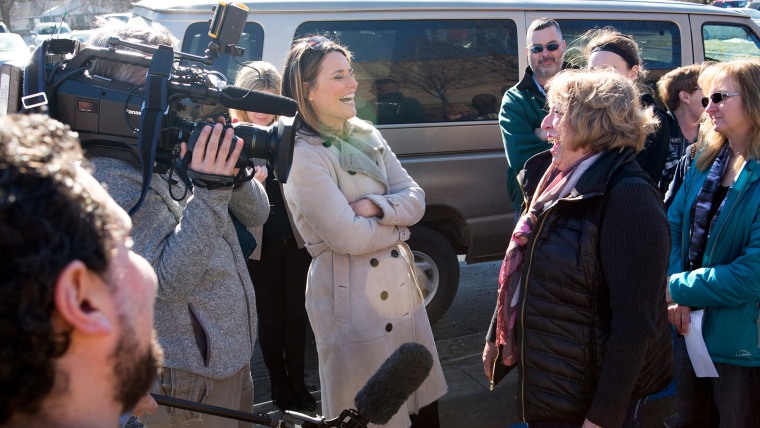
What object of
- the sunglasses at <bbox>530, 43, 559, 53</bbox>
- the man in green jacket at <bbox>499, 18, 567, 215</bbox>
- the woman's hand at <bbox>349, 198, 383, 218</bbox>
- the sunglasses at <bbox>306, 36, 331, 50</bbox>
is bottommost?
the woman's hand at <bbox>349, 198, 383, 218</bbox>

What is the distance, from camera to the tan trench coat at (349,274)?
295 cm

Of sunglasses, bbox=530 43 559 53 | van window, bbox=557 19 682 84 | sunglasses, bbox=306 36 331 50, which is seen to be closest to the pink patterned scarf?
sunglasses, bbox=306 36 331 50

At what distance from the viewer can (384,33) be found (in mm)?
4953

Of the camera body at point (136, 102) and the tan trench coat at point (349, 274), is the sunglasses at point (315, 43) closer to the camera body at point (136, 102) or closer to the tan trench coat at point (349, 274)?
the tan trench coat at point (349, 274)

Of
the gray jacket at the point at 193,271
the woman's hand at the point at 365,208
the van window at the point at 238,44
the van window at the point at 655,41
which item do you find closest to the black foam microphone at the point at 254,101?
the gray jacket at the point at 193,271

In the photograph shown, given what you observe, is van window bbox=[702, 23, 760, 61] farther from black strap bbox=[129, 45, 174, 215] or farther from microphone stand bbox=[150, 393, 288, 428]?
microphone stand bbox=[150, 393, 288, 428]

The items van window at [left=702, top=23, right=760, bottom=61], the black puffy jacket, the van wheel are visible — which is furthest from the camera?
van window at [left=702, top=23, right=760, bottom=61]

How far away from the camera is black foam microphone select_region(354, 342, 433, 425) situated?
1789 millimetres

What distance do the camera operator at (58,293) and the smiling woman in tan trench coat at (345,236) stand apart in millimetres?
1794

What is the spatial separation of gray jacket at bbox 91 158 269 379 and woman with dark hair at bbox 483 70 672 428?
0.96 metres

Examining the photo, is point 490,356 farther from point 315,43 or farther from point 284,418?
point 315,43

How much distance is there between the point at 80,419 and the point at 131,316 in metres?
0.16

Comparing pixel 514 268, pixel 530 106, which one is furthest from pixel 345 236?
pixel 530 106

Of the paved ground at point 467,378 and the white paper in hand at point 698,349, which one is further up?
the white paper in hand at point 698,349
